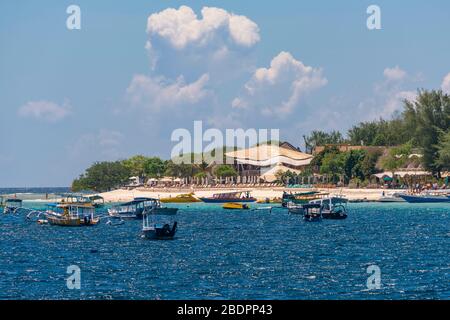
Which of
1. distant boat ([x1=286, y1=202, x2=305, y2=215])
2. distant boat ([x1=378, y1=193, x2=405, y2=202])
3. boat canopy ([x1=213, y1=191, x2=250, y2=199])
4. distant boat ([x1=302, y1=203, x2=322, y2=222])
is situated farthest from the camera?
boat canopy ([x1=213, y1=191, x2=250, y2=199])

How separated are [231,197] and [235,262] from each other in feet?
433

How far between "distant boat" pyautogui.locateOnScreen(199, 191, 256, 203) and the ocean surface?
83.4m

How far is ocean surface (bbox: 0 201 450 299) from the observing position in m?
47.2

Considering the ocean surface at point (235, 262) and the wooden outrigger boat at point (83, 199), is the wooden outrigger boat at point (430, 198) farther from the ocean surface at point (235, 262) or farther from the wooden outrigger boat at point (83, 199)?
the ocean surface at point (235, 262)

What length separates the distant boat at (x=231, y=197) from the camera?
189 meters

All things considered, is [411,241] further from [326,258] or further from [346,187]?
[346,187]

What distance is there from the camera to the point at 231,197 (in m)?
194

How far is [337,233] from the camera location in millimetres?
89375

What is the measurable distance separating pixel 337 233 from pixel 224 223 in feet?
89.8

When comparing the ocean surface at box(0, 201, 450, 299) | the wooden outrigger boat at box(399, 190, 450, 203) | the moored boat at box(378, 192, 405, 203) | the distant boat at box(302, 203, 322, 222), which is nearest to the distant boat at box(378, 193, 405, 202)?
the moored boat at box(378, 192, 405, 203)

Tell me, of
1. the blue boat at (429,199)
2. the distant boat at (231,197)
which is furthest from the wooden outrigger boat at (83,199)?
the blue boat at (429,199)

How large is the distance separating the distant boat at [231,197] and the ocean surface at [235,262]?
274 ft

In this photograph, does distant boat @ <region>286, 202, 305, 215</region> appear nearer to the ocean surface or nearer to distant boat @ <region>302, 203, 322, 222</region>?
distant boat @ <region>302, 203, 322, 222</region>

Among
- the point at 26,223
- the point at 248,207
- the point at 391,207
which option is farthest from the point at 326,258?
the point at 248,207
